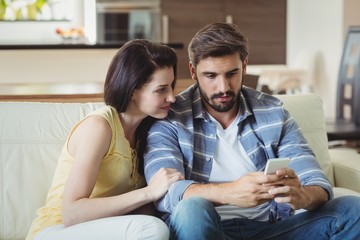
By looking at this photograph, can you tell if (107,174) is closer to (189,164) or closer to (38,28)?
(189,164)

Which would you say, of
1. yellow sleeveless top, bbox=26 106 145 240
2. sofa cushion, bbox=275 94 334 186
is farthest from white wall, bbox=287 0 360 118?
yellow sleeveless top, bbox=26 106 145 240

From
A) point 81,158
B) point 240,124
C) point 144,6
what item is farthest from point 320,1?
point 81,158

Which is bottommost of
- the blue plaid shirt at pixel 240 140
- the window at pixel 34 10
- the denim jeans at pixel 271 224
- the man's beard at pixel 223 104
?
the denim jeans at pixel 271 224

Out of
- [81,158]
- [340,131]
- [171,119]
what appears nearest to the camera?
[81,158]

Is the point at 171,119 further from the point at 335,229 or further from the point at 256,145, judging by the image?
the point at 335,229

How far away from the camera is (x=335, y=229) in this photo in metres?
2.14

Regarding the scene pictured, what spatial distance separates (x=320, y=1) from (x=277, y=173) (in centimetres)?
566

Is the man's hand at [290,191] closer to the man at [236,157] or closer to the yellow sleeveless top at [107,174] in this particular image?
the man at [236,157]

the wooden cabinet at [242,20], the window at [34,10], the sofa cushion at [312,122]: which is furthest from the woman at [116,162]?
the wooden cabinet at [242,20]

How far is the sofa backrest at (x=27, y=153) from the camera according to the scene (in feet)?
7.95

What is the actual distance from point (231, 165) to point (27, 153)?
2.49 feet

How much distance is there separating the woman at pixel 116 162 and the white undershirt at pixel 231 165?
24 centimetres

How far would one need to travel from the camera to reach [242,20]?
8055 mm

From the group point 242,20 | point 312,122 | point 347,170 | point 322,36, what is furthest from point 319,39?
point 347,170
